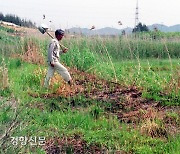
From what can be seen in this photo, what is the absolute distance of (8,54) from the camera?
685 inches

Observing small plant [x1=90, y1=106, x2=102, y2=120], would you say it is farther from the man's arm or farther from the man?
the man's arm

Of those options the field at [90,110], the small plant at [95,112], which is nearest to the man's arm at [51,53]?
the field at [90,110]

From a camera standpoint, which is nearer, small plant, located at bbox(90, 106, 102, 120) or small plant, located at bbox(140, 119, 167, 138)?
small plant, located at bbox(140, 119, 167, 138)

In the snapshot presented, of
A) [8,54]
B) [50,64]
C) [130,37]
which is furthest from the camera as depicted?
[130,37]

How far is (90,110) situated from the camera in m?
7.74

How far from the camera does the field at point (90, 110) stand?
5.57 meters

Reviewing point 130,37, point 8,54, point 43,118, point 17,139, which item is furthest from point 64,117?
point 130,37

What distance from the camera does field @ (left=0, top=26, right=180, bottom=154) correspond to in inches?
219

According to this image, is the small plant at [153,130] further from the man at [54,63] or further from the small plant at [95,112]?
the man at [54,63]

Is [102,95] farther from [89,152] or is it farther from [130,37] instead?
[130,37]

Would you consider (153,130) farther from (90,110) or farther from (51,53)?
(51,53)

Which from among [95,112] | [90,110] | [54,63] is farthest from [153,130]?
[54,63]

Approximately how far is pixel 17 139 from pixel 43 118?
323 cm

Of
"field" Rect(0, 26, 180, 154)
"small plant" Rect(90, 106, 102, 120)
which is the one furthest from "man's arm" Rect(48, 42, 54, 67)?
"small plant" Rect(90, 106, 102, 120)
